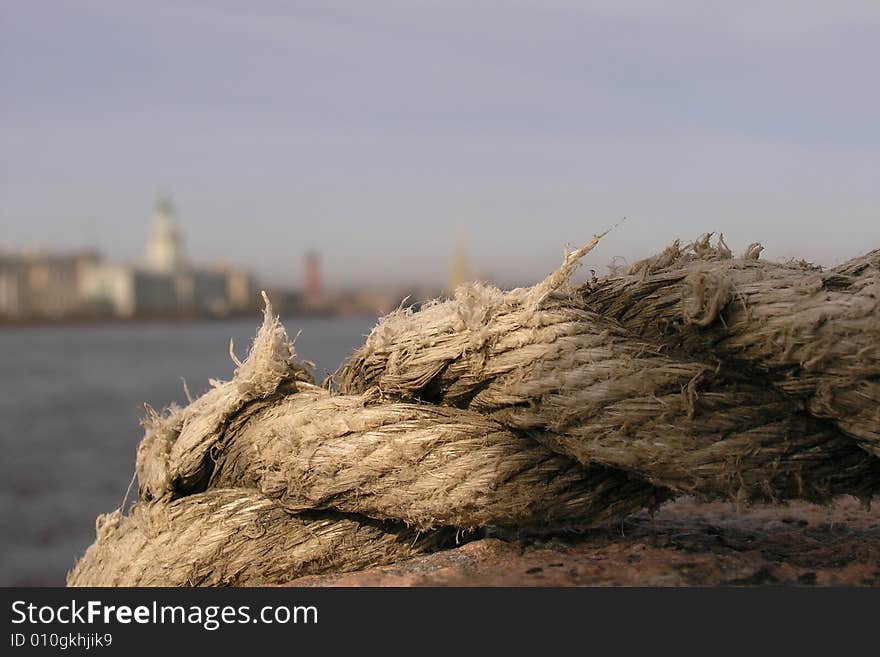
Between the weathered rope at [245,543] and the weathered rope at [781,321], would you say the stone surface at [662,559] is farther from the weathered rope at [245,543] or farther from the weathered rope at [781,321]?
the weathered rope at [781,321]

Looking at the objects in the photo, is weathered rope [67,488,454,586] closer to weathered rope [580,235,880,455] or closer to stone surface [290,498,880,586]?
stone surface [290,498,880,586]

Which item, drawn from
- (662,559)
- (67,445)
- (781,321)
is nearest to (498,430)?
(662,559)

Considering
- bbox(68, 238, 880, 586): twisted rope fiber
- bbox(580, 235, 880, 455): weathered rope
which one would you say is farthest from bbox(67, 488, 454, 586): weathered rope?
bbox(580, 235, 880, 455): weathered rope

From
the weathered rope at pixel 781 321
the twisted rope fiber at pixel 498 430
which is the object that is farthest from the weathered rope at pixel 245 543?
the weathered rope at pixel 781 321

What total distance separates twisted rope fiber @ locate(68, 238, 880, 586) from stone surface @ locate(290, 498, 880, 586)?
0.08m

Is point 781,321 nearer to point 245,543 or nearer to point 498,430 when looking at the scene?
point 498,430

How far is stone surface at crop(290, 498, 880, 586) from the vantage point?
173 cm

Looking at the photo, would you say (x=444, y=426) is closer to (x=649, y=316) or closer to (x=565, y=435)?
(x=565, y=435)

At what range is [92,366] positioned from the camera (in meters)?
40.3

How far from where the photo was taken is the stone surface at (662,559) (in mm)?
1729

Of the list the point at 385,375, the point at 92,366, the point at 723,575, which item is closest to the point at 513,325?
the point at 385,375

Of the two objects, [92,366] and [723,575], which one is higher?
[723,575]

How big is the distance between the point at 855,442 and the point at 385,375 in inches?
40.9

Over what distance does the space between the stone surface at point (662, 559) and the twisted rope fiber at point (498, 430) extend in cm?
8
